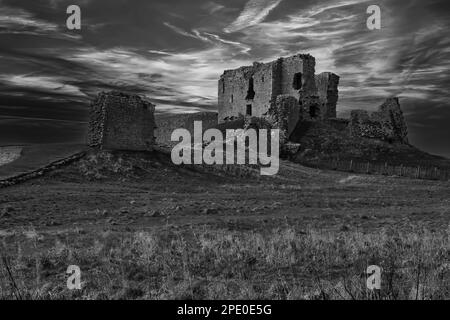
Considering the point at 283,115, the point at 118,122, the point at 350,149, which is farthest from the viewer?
the point at 283,115

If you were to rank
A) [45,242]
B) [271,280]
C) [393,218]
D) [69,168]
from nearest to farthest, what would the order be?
1. [271,280]
2. [45,242]
3. [393,218]
4. [69,168]

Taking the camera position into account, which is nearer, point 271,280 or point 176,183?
point 271,280

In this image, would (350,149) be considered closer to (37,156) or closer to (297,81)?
(297,81)

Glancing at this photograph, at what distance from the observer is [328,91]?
6388cm

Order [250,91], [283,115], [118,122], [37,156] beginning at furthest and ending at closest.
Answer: [250,91] < [283,115] < [118,122] < [37,156]

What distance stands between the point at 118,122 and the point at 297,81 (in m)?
32.7

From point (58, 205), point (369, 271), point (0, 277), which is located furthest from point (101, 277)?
point (58, 205)

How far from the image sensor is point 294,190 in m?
26.0

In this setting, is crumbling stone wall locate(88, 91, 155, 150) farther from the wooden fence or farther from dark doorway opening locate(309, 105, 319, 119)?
dark doorway opening locate(309, 105, 319, 119)

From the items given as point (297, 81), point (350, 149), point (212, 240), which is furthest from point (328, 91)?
point (212, 240)

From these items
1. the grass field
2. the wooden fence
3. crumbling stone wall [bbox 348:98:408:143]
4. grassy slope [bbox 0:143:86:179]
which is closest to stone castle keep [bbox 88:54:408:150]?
crumbling stone wall [bbox 348:98:408:143]

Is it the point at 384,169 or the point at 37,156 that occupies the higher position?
the point at 37,156
